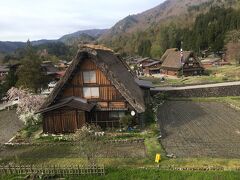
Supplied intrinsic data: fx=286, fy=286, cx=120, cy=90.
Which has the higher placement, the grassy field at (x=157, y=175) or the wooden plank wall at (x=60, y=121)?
the wooden plank wall at (x=60, y=121)

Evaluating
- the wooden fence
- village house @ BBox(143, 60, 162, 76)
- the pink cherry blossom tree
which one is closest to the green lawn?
the pink cherry blossom tree

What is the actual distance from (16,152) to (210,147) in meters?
12.5

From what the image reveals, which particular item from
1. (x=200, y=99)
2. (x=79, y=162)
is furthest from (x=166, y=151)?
(x=200, y=99)

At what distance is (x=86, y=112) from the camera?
21594 millimetres

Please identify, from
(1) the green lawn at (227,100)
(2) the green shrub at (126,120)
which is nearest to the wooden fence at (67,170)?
(2) the green shrub at (126,120)

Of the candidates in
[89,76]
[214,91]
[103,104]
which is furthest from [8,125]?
[214,91]

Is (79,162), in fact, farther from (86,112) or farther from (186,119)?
(186,119)

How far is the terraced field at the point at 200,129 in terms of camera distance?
17219 mm

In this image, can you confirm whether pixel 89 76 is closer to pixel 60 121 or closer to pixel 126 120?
pixel 60 121

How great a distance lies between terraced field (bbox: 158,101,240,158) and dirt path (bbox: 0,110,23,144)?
1240 centimetres

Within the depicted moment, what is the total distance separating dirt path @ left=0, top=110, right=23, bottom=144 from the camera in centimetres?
2298

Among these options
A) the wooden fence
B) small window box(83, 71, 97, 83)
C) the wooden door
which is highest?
small window box(83, 71, 97, 83)

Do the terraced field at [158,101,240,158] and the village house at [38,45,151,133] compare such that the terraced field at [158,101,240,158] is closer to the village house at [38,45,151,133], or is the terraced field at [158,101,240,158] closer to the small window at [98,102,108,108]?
the village house at [38,45,151,133]

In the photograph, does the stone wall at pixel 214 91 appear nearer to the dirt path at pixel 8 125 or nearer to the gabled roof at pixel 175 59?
the gabled roof at pixel 175 59
